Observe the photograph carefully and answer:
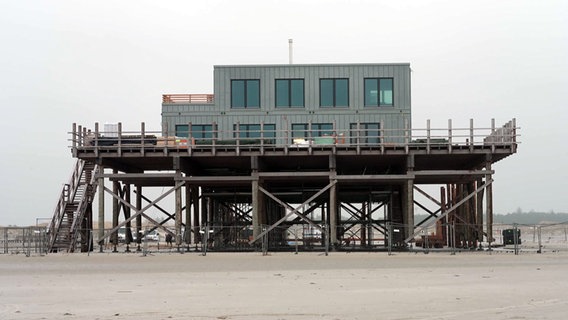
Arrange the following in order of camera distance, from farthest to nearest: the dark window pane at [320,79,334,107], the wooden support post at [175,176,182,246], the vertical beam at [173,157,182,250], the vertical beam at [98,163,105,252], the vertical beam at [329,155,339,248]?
the dark window pane at [320,79,334,107] < the vertical beam at [98,163,105,252] < the vertical beam at [173,157,182,250] < the vertical beam at [329,155,339,248] < the wooden support post at [175,176,182,246]

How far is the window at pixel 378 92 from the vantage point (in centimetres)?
4494

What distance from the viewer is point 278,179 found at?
139ft

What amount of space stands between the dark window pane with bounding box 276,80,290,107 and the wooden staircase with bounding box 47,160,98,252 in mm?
12431

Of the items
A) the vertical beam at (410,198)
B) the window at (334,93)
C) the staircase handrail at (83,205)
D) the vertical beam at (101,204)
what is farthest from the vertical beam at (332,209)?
the staircase handrail at (83,205)

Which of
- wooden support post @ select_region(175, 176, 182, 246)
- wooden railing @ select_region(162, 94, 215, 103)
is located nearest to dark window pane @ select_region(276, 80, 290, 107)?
wooden railing @ select_region(162, 94, 215, 103)

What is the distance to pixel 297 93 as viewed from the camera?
4525cm

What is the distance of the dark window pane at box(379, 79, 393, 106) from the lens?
44.9 meters

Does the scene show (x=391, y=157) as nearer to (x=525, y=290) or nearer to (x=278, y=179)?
(x=278, y=179)

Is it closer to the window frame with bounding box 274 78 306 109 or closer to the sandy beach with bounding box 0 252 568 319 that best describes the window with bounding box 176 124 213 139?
the window frame with bounding box 274 78 306 109

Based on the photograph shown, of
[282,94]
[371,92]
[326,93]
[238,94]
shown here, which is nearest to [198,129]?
[238,94]

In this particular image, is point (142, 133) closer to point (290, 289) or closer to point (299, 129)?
point (299, 129)

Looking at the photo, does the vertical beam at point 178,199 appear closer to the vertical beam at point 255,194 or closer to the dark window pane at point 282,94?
the vertical beam at point 255,194

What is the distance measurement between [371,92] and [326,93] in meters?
2.90

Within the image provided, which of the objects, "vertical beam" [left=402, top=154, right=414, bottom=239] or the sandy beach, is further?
"vertical beam" [left=402, top=154, right=414, bottom=239]
